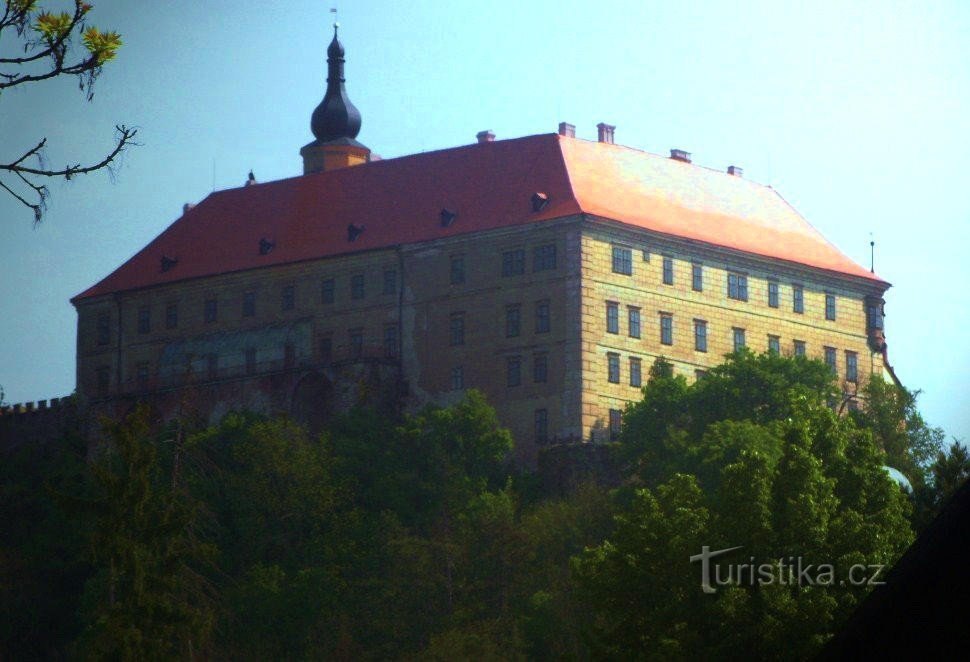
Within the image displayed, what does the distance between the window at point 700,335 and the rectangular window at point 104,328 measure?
2469cm

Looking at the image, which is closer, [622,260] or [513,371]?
[513,371]

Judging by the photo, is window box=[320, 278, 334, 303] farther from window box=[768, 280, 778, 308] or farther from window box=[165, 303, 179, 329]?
window box=[768, 280, 778, 308]

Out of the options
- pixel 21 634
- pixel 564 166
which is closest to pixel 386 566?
pixel 21 634

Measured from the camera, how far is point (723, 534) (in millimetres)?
42969

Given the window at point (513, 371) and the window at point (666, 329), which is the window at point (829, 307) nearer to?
the window at point (666, 329)

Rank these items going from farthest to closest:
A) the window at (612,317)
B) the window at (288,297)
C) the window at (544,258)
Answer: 1. the window at (288,297)
2. the window at (544,258)
3. the window at (612,317)

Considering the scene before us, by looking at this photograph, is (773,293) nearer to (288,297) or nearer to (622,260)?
(622,260)

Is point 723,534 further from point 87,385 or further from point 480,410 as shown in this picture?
point 87,385

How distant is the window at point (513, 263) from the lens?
83.4 m

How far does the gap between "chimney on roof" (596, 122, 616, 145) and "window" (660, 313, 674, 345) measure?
11.6m

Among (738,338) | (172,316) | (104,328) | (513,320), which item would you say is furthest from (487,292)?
(104,328)

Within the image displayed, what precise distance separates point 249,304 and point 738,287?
19.1 meters

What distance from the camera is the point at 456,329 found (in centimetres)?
8381

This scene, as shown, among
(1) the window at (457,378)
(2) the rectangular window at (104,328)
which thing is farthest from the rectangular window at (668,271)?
(2) the rectangular window at (104,328)
